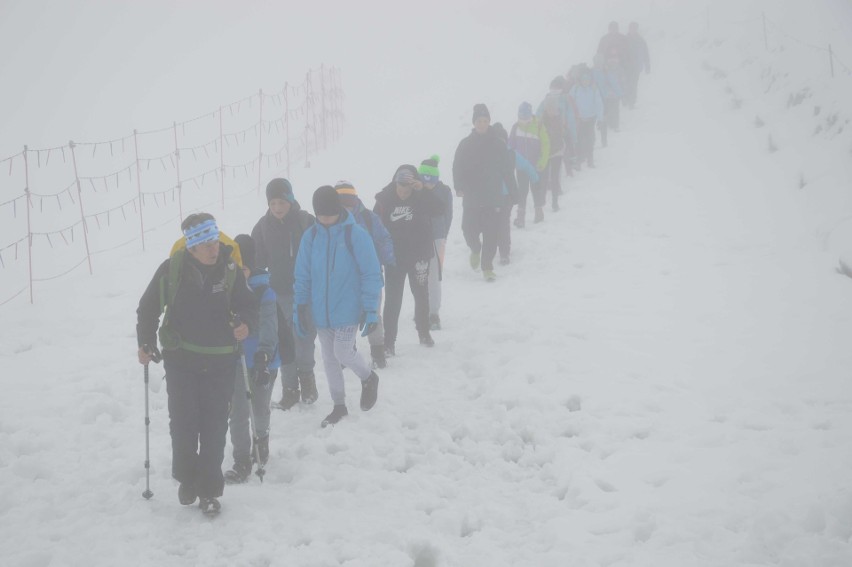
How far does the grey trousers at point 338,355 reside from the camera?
5672mm

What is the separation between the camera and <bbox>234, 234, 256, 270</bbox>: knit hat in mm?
4867

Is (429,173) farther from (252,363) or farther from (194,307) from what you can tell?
(194,307)

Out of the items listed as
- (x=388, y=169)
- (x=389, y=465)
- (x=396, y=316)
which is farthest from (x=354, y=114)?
(x=389, y=465)

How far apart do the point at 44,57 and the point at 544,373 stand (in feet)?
334

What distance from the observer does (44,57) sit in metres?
86.6

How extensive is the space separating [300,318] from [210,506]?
6.22 ft

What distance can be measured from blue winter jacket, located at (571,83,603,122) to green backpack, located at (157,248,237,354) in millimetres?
12357

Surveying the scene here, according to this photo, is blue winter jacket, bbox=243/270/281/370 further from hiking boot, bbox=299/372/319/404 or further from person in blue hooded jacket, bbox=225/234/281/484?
hiking boot, bbox=299/372/319/404

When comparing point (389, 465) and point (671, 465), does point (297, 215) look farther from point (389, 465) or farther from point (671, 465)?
point (671, 465)

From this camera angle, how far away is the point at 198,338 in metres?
4.26

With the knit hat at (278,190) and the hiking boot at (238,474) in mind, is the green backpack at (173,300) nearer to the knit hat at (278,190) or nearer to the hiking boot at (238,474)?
the hiking boot at (238,474)

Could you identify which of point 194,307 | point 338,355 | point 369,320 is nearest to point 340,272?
point 369,320

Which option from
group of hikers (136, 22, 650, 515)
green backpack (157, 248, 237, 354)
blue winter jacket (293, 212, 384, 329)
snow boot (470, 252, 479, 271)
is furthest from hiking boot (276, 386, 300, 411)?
snow boot (470, 252, 479, 271)

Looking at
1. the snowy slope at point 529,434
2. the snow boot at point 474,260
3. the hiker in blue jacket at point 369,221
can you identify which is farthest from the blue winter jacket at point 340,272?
the snow boot at point 474,260
